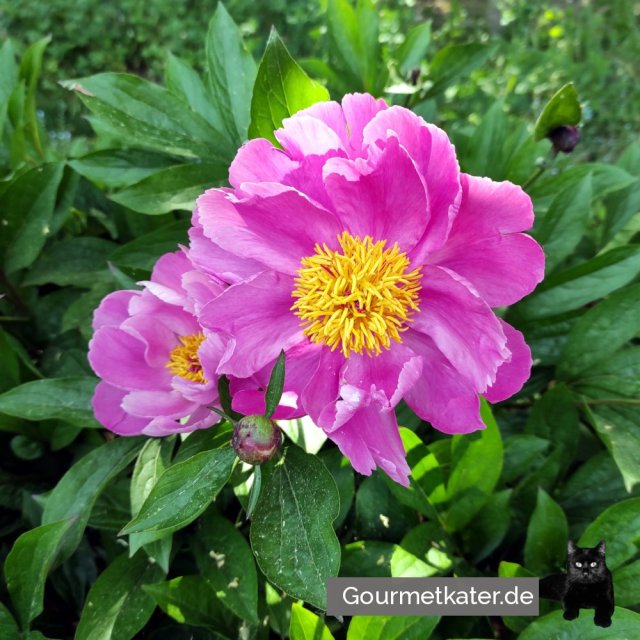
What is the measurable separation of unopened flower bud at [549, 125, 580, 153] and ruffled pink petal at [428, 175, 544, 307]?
1.29 ft

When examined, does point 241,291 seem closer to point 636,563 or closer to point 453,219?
point 453,219

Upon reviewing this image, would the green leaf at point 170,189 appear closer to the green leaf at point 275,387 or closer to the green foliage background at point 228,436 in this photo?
the green foliage background at point 228,436

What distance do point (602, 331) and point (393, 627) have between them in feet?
2.05

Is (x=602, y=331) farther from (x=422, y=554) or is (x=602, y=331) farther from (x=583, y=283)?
(x=422, y=554)

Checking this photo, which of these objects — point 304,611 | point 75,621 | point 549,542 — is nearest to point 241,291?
point 304,611

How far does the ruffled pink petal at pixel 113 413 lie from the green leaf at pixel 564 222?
76 cm

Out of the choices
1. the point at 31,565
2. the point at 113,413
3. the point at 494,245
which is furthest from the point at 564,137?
the point at 31,565

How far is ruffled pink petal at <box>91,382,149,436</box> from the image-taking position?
99 cm

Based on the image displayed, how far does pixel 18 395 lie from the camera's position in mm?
1041

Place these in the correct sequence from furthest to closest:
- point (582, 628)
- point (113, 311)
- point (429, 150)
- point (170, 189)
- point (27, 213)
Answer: point (27, 213) → point (170, 189) → point (113, 311) → point (582, 628) → point (429, 150)

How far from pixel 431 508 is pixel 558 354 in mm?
413

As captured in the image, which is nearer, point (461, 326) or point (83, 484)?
point (461, 326)

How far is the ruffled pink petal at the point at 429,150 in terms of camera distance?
750mm

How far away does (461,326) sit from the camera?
82 cm
